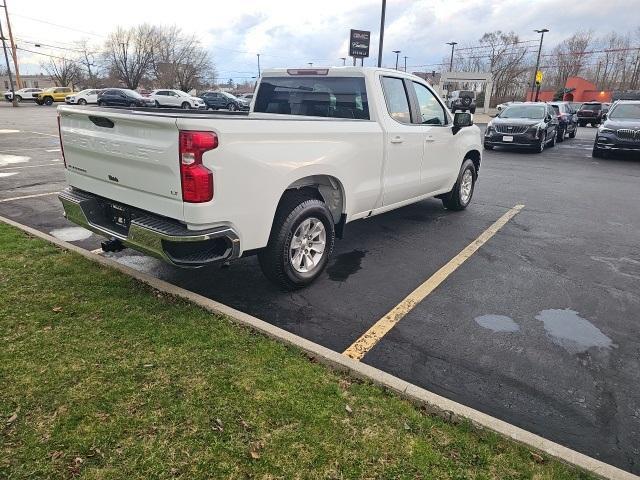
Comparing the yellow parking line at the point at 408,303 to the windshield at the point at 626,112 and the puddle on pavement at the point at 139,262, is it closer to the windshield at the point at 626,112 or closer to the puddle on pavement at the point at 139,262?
the puddle on pavement at the point at 139,262

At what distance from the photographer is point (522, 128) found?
16.1 meters

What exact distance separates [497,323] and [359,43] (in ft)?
→ 59.3

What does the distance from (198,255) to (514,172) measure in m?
10.6

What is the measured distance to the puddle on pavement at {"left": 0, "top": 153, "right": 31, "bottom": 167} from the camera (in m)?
11.1

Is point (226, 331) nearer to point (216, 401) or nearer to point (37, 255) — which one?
point (216, 401)

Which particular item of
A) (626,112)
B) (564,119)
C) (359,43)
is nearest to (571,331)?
(626,112)

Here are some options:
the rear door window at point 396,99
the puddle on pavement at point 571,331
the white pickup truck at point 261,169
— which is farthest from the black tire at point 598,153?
the puddle on pavement at point 571,331

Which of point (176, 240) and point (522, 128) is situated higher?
point (176, 240)

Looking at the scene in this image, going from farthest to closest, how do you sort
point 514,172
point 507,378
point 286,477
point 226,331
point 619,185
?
point 514,172 → point 619,185 → point 226,331 → point 507,378 → point 286,477

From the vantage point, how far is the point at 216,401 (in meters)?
2.75

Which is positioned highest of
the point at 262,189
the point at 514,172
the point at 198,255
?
the point at 262,189

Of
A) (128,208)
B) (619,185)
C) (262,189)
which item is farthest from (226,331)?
(619,185)

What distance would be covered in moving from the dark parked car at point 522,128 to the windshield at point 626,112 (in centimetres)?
209

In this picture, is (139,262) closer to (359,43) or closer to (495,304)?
(495,304)
